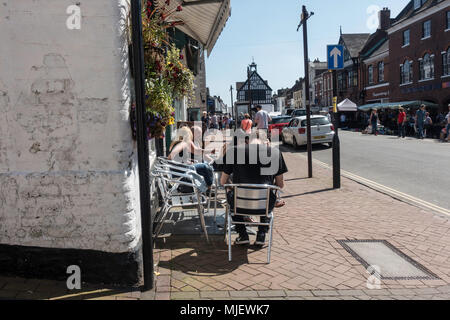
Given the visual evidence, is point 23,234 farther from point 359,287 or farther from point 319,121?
point 319,121

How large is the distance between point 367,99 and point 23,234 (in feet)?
→ 158

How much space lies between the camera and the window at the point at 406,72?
35.4 m

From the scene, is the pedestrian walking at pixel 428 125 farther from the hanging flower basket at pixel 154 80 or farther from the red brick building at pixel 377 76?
the hanging flower basket at pixel 154 80

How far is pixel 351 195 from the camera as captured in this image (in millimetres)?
7832

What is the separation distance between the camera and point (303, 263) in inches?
165

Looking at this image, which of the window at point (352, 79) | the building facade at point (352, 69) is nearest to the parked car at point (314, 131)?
the building facade at point (352, 69)

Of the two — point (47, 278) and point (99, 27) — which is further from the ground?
point (99, 27)

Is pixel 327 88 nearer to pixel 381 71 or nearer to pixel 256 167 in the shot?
pixel 381 71

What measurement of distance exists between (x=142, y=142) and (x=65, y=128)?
2.37 ft

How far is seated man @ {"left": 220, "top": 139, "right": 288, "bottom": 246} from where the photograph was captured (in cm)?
458

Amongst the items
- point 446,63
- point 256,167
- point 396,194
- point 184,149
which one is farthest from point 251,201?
point 446,63
